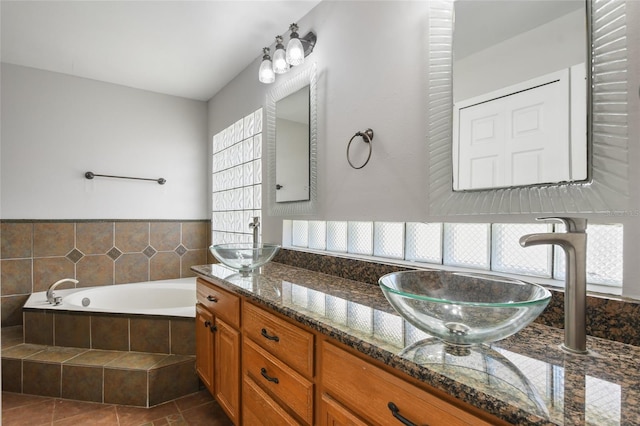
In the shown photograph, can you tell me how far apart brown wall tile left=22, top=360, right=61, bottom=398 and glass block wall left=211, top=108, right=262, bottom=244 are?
1508mm

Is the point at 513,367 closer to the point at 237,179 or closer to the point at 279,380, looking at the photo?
the point at 279,380

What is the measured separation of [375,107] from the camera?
5.06 feet

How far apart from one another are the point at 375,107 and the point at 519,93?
65cm

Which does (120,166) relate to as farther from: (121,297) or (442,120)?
(442,120)

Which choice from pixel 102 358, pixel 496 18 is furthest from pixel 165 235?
pixel 496 18

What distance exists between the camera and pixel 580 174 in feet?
2.98

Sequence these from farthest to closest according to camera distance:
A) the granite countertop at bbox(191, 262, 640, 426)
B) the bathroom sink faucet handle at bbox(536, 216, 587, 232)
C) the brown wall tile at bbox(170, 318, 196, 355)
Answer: the brown wall tile at bbox(170, 318, 196, 355) < the bathroom sink faucet handle at bbox(536, 216, 587, 232) < the granite countertop at bbox(191, 262, 640, 426)

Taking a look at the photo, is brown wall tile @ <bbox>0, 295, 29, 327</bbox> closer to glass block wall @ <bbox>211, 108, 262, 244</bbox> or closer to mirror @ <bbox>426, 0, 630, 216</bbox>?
glass block wall @ <bbox>211, 108, 262, 244</bbox>

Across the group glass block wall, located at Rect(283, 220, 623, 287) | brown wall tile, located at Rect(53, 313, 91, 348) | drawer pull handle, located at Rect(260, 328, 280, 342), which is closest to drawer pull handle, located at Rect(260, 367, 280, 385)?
drawer pull handle, located at Rect(260, 328, 280, 342)

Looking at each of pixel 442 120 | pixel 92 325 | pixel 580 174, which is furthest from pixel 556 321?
pixel 92 325

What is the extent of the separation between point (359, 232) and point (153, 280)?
2537mm

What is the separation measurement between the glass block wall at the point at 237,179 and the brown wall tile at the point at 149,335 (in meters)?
0.90

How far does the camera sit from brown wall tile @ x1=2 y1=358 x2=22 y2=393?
215 centimetres

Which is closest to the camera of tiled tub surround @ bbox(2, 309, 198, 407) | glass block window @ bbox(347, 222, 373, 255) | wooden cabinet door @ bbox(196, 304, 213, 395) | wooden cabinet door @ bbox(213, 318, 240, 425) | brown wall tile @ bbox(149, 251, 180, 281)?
wooden cabinet door @ bbox(213, 318, 240, 425)
